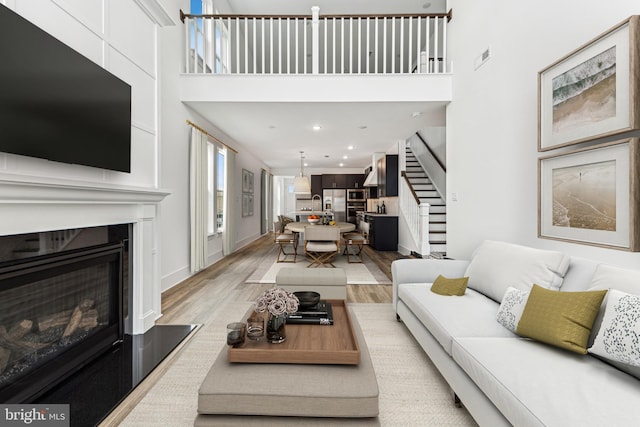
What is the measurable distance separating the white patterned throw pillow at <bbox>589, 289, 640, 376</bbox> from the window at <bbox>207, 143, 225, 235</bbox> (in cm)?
520

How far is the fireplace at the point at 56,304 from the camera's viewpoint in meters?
1.60

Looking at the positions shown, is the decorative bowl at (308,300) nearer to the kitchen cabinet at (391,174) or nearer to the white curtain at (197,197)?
the white curtain at (197,197)

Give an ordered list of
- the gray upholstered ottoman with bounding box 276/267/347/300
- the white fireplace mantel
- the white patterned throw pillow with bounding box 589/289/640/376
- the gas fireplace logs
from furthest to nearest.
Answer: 1. the gray upholstered ottoman with bounding box 276/267/347/300
2. the gas fireplace logs
3. the white fireplace mantel
4. the white patterned throw pillow with bounding box 589/289/640/376

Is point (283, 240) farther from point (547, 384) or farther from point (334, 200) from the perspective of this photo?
point (334, 200)

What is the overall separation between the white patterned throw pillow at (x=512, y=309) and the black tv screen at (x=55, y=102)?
9.23 ft

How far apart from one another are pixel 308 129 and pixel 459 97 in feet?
8.99

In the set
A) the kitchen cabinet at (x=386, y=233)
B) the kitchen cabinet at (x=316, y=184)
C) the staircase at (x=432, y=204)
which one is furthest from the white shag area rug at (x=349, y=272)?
the kitchen cabinet at (x=316, y=184)

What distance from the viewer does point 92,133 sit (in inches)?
78.3

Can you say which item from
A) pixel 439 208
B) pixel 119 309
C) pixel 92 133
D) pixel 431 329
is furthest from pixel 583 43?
pixel 439 208

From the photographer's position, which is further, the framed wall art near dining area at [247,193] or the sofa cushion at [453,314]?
the framed wall art near dining area at [247,193]

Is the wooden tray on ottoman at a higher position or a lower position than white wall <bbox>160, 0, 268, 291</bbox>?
lower

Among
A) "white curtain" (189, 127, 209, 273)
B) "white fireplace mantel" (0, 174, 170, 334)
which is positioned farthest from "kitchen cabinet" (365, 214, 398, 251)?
"white fireplace mantel" (0, 174, 170, 334)

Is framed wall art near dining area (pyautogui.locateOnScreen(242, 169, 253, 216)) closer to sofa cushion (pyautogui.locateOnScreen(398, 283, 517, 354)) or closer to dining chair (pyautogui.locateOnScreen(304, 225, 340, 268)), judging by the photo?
dining chair (pyautogui.locateOnScreen(304, 225, 340, 268))

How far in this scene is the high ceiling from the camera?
4406 millimetres
